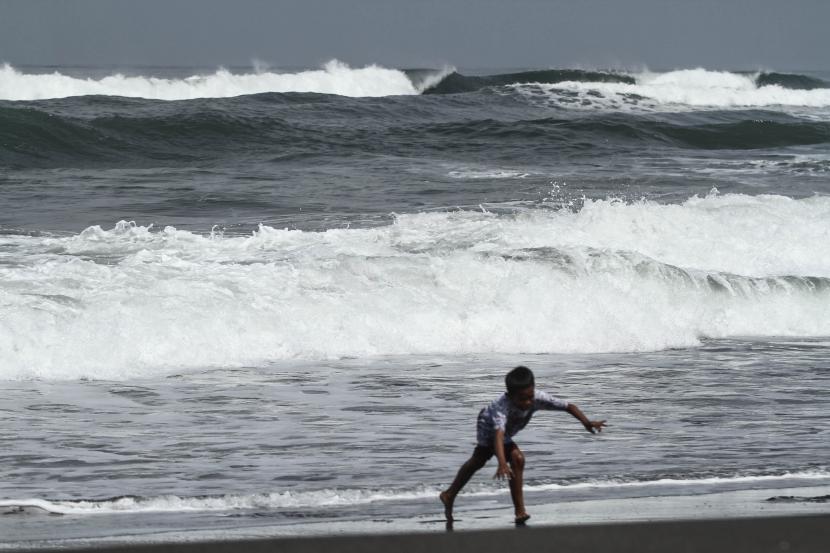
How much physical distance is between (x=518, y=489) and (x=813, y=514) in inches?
58.9

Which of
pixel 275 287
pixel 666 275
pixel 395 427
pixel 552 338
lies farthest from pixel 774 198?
pixel 395 427

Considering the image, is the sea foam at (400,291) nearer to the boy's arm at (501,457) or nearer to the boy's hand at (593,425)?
the boy's arm at (501,457)

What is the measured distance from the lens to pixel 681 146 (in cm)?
3172

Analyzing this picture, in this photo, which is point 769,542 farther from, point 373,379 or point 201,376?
point 201,376

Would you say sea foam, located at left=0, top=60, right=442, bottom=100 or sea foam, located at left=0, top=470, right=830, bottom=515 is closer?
sea foam, located at left=0, top=470, right=830, bottom=515

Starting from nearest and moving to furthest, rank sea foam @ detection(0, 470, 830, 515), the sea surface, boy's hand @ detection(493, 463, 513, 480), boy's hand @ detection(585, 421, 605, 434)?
boy's hand @ detection(493, 463, 513, 480) < boy's hand @ detection(585, 421, 605, 434) < sea foam @ detection(0, 470, 830, 515) < the sea surface

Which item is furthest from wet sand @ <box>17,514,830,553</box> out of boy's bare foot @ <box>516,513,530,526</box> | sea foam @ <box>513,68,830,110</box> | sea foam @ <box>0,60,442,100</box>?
sea foam @ <box>0,60,442,100</box>

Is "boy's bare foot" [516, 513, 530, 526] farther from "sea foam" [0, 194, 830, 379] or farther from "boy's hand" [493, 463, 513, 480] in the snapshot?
"sea foam" [0, 194, 830, 379]

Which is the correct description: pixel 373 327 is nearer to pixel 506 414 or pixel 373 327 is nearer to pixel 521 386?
pixel 506 414

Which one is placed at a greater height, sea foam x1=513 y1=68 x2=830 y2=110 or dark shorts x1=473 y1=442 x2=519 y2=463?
sea foam x1=513 y1=68 x2=830 y2=110

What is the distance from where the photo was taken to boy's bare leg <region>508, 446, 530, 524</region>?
566cm

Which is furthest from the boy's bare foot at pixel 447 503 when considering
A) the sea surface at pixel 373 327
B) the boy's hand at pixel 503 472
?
the boy's hand at pixel 503 472

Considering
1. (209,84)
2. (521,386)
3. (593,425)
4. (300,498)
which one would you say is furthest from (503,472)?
(209,84)

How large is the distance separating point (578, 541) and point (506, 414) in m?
0.67
